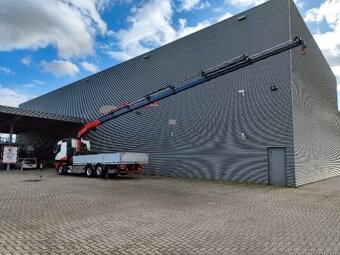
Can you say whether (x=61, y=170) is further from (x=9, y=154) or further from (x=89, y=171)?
(x=9, y=154)

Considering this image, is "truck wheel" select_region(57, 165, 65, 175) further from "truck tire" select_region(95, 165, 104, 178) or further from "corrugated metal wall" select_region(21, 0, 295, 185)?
"truck tire" select_region(95, 165, 104, 178)

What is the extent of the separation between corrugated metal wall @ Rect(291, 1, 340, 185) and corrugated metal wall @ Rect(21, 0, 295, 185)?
1.18 meters

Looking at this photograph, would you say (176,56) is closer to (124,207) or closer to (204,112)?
(204,112)

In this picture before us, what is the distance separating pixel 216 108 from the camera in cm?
2205

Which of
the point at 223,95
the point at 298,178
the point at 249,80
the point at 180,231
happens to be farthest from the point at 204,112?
the point at 180,231

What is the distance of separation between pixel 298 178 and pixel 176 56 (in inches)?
524

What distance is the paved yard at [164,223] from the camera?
21.4 feet

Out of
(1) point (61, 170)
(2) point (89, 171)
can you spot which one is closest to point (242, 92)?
(2) point (89, 171)

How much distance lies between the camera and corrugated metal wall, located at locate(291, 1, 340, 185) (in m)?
19.7

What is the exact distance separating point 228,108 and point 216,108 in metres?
0.99

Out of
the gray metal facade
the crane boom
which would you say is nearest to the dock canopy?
the gray metal facade

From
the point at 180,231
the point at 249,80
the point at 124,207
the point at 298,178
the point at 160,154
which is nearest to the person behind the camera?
the point at 180,231

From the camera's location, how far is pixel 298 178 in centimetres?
1852

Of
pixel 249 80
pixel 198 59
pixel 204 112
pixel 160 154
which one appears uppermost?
pixel 198 59
